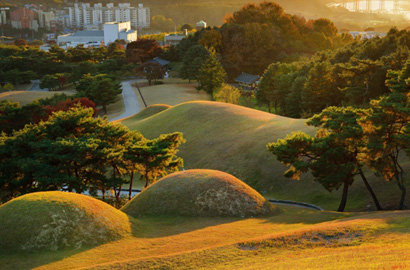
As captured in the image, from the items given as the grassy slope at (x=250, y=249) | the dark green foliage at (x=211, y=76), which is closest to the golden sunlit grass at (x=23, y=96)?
the dark green foliage at (x=211, y=76)

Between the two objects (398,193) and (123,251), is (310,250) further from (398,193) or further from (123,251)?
(398,193)

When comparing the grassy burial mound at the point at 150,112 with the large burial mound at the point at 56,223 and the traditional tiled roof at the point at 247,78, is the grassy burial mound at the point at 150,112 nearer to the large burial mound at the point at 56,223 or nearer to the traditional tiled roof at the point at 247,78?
the traditional tiled roof at the point at 247,78

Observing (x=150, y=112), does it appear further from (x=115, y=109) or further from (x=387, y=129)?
(x=387, y=129)

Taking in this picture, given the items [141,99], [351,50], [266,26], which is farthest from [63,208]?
[266,26]

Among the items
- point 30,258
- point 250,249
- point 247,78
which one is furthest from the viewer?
point 247,78

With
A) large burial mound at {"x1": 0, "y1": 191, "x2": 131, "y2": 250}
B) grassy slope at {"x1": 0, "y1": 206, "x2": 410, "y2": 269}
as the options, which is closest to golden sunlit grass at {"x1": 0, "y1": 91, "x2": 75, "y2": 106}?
large burial mound at {"x1": 0, "y1": 191, "x2": 131, "y2": 250}

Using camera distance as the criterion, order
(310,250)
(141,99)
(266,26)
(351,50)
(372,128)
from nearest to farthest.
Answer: (310,250) < (372,128) < (351,50) < (141,99) < (266,26)

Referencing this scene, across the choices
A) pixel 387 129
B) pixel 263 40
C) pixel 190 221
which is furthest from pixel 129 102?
pixel 387 129
